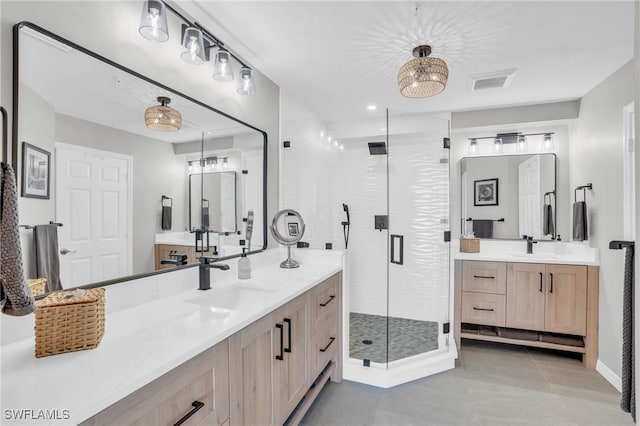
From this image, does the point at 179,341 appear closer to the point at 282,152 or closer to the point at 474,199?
the point at 282,152

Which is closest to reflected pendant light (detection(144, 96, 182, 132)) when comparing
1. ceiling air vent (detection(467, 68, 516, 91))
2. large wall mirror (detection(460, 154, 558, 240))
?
ceiling air vent (detection(467, 68, 516, 91))

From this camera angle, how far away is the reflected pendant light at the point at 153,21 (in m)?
1.41

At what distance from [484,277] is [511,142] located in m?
1.59

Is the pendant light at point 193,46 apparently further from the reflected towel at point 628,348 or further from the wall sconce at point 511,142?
the wall sconce at point 511,142

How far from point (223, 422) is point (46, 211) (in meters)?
1.02

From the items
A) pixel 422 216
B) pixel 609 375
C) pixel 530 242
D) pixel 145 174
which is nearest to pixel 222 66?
pixel 145 174

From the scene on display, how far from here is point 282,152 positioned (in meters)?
2.79

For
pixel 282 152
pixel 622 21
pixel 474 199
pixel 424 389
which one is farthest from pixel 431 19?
pixel 424 389

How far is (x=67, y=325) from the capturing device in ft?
3.03

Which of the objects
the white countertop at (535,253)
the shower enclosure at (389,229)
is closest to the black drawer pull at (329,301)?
the shower enclosure at (389,229)

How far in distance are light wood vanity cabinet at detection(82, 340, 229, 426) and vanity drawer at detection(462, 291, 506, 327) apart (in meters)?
2.69

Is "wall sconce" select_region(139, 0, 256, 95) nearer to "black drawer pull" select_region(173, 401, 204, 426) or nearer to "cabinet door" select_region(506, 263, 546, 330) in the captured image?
"black drawer pull" select_region(173, 401, 204, 426)

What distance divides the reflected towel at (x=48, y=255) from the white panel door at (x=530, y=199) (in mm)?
3928

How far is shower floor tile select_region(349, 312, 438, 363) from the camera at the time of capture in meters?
2.67
